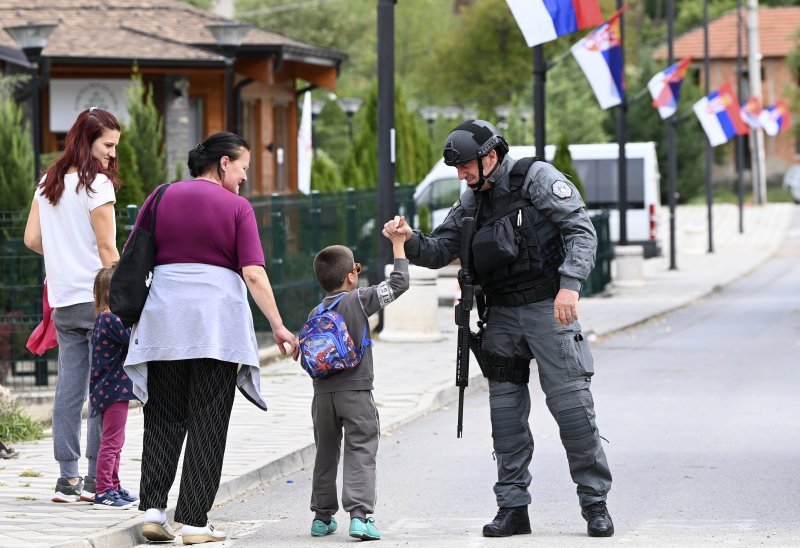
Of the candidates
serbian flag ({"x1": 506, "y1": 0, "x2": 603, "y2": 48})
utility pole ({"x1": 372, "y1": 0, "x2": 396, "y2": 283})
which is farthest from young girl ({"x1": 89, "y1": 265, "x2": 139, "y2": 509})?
serbian flag ({"x1": 506, "y1": 0, "x2": 603, "y2": 48})

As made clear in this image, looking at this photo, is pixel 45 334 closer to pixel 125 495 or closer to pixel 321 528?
pixel 125 495

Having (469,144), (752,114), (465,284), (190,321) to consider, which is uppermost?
(752,114)

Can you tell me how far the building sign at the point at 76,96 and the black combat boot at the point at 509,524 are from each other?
21.1 meters

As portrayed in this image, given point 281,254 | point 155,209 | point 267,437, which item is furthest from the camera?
point 281,254

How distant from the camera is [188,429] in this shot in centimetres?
737

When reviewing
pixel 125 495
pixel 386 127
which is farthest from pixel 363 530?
pixel 386 127

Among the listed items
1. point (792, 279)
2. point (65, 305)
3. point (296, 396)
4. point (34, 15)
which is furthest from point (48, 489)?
point (792, 279)

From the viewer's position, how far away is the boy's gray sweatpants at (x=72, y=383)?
8.19 meters

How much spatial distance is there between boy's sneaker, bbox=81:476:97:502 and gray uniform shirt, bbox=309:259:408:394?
1.40 metres

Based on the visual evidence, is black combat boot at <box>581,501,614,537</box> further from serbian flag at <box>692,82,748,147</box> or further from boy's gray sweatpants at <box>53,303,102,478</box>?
serbian flag at <box>692,82,748,147</box>

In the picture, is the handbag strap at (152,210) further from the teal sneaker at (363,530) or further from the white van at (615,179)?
the white van at (615,179)

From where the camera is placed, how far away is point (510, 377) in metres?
7.55

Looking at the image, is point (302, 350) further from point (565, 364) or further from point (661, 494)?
point (661, 494)

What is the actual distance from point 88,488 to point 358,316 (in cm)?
177
